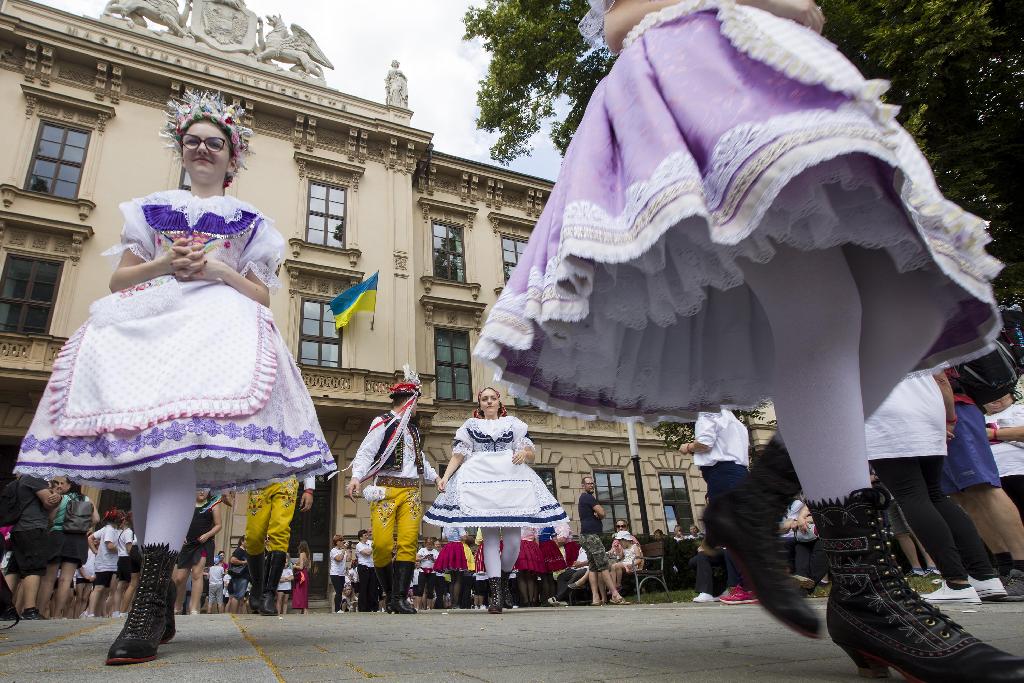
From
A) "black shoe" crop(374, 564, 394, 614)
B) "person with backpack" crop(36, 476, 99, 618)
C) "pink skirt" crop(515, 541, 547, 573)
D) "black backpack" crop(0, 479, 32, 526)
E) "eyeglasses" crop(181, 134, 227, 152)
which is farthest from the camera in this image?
"pink skirt" crop(515, 541, 547, 573)

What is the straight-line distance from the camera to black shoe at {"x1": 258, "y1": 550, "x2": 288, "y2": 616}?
5.62m

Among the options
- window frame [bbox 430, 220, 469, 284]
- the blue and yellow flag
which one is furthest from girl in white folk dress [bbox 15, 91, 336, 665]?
window frame [bbox 430, 220, 469, 284]

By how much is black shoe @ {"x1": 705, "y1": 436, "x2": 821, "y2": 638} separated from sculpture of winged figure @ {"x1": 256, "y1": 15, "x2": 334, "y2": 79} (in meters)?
21.6

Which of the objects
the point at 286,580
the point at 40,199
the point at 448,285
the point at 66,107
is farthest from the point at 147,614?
the point at 66,107

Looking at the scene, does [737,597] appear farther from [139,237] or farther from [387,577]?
[139,237]

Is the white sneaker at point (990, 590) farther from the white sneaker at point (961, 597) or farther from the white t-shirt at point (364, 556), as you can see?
the white t-shirt at point (364, 556)

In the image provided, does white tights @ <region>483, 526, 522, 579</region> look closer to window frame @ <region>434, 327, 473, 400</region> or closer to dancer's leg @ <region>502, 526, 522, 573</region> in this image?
dancer's leg @ <region>502, 526, 522, 573</region>

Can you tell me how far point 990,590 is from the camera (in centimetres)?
344

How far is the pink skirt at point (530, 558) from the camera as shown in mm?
9898

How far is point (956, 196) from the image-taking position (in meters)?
7.11

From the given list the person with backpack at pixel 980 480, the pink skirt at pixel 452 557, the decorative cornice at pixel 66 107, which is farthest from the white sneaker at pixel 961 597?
the decorative cornice at pixel 66 107

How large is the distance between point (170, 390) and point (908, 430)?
3.49m

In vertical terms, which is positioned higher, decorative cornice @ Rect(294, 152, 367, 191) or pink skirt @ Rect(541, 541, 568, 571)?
decorative cornice @ Rect(294, 152, 367, 191)

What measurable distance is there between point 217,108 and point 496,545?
4.34 meters
